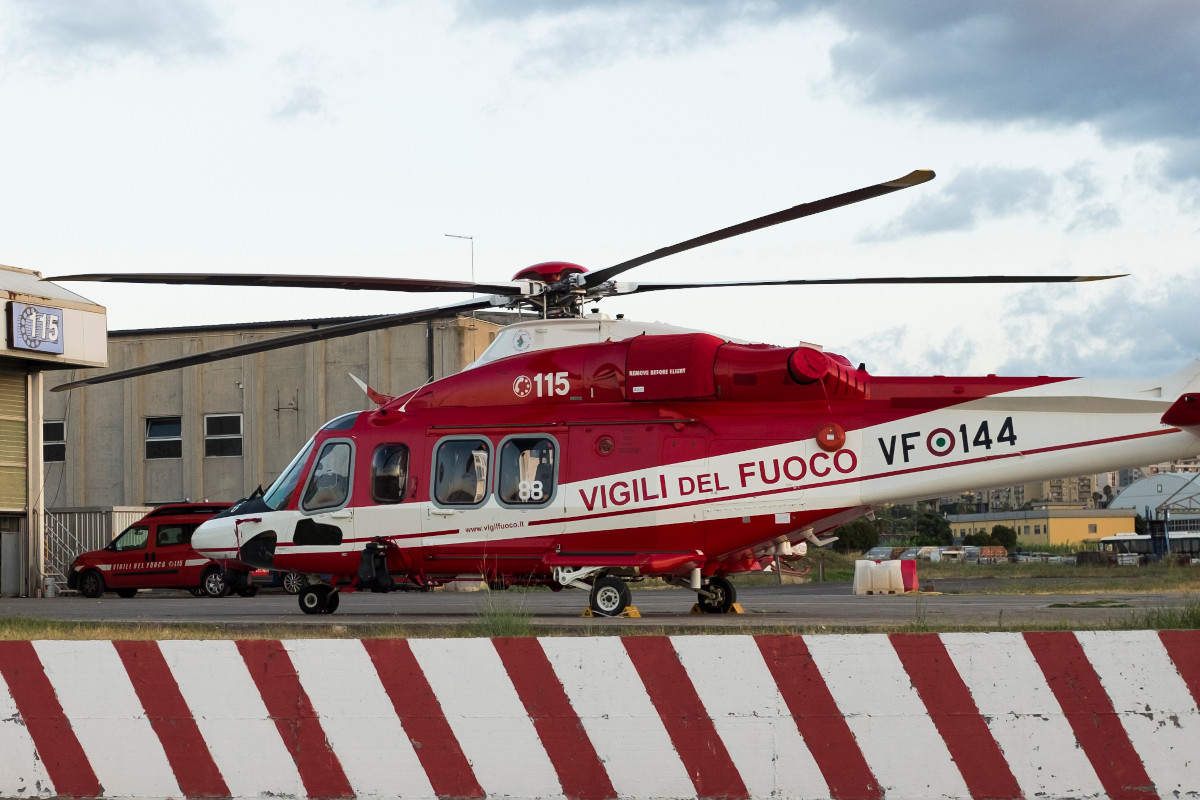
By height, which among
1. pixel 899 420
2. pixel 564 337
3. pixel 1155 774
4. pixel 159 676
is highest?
pixel 564 337

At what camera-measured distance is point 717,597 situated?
52.3 feet

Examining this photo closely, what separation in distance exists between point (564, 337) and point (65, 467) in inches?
1208

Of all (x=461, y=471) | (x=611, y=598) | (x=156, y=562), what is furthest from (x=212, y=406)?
(x=611, y=598)

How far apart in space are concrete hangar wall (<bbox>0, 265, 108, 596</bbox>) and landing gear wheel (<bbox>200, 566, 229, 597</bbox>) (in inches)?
173

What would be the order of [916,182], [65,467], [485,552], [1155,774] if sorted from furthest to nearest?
[65,467], [485,552], [916,182], [1155,774]

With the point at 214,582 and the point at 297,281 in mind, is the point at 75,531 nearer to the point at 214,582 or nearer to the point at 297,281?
the point at 214,582

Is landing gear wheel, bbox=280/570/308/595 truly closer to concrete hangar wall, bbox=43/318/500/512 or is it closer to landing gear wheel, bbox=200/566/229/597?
landing gear wheel, bbox=200/566/229/597

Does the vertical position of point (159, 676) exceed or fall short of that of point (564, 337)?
it falls short

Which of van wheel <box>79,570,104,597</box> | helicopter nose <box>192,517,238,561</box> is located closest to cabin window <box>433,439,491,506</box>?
helicopter nose <box>192,517,238,561</box>

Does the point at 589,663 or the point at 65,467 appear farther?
the point at 65,467

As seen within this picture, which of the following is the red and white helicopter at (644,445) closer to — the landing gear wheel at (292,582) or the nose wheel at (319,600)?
the nose wheel at (319,600)

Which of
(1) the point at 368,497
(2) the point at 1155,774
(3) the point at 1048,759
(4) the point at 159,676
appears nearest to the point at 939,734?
(3) the point at 1048,759

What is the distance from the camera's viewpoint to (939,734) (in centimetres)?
567

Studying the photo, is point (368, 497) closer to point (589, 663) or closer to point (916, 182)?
point (916, 182)
